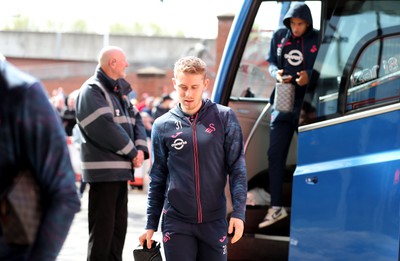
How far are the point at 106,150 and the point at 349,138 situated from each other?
74.3 inches

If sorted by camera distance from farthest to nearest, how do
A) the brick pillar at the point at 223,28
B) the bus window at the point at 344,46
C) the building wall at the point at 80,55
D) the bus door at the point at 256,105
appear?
the building wall at the point at 80,55 → the brick pillar at the point at 223,28 → the bus door at the point at 256,105 → the bus window at the point at 344,46

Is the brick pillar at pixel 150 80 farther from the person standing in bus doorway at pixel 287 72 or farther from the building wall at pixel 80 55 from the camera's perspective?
the person standing in bus doorway at pixel 287 72

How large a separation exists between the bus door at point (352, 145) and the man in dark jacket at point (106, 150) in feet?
4.56

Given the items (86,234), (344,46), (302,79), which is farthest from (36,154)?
(86,234)

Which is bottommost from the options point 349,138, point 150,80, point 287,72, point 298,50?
point 349,138

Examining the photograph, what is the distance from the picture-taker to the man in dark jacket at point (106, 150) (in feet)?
20.6

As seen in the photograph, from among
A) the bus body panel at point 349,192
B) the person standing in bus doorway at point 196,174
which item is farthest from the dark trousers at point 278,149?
the person standing in bus doorway at point 196,174

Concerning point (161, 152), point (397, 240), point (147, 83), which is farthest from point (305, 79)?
point (147, 83)

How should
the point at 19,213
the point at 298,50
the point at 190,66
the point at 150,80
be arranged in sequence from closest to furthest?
the point at 19,213 → the point at 190,66 → the point at 298,50 → the point at 150,80

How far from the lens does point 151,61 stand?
44.1 meters

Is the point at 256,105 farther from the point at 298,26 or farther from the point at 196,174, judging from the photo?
the point at 196,174

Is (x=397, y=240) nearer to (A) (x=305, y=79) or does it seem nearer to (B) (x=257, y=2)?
(A) (x=305, y=79)

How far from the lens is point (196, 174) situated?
4.46m

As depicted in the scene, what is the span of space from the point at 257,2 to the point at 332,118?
1322 mm
